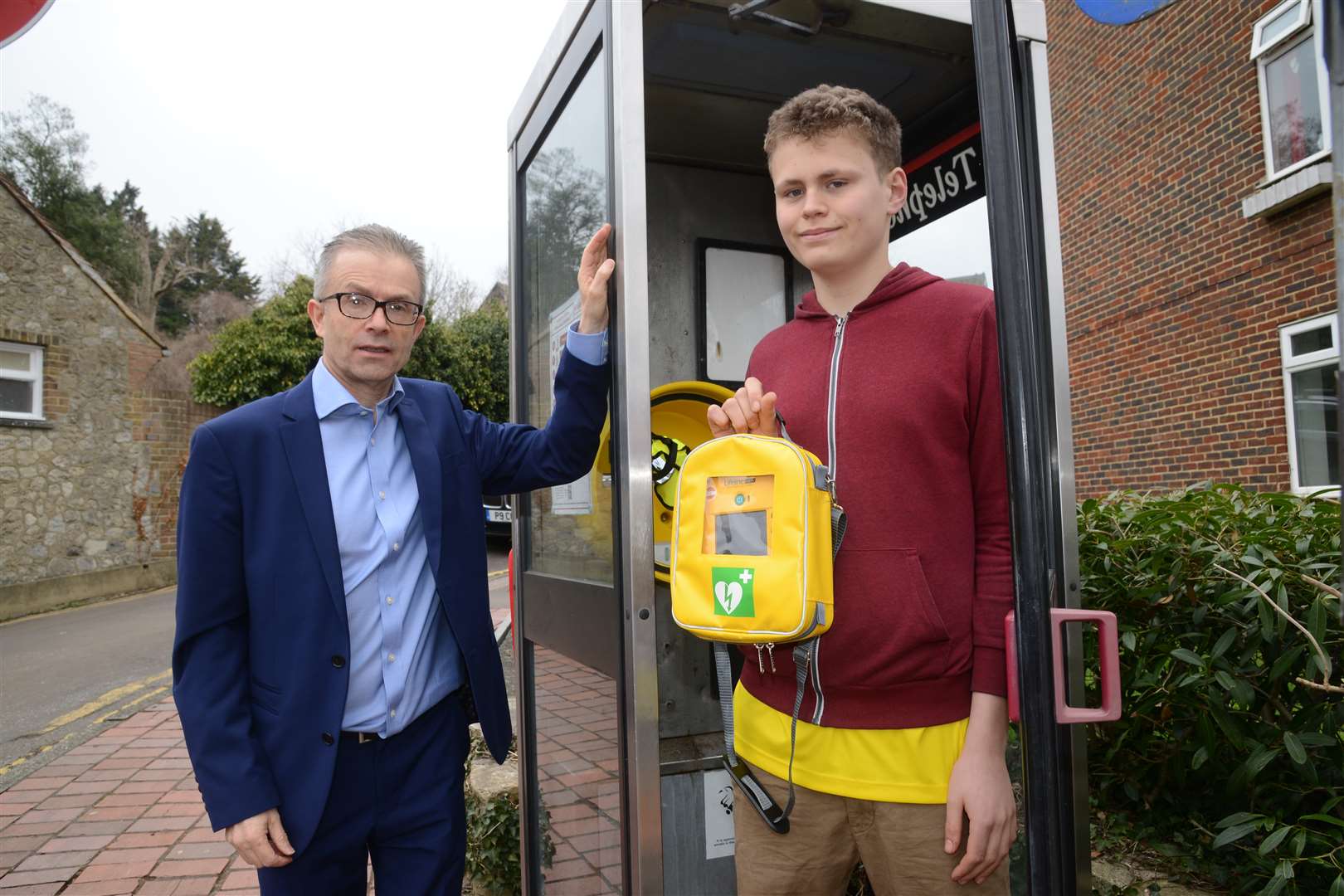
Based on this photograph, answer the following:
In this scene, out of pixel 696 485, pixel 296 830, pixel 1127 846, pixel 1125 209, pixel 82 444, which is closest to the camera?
pixel 696 485

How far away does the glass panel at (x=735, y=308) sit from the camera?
3.22 meters

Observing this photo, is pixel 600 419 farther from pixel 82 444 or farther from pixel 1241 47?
pixel 82 444

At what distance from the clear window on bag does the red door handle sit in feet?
1.34

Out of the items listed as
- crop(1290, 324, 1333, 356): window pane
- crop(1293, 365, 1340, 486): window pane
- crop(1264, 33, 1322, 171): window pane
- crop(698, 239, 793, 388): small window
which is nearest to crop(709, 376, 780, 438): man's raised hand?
crop(698, 239, 793, 388): small window

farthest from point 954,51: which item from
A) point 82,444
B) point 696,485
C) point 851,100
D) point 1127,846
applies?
point 82,444

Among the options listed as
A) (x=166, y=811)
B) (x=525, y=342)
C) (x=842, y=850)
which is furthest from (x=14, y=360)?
(x=842, y=850)

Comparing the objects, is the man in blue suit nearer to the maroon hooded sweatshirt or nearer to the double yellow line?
the maroon hooded sweatshirt

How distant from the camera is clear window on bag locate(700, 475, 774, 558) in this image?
1423 millimetres

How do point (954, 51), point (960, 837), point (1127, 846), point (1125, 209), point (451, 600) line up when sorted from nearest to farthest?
1. point (960, 837)
2. point (451, 600)
3. point (1127, 846)
4. point (954, 51)
5. point (1125, 209)

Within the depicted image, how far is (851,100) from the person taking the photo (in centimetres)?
157

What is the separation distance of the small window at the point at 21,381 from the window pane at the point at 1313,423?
43.9 feet

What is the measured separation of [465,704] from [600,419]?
697 mm

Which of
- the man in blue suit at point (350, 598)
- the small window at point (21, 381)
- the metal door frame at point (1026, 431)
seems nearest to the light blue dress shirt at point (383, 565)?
the man in blue suit at point (350, 598)

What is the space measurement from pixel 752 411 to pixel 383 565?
845 millimetres
